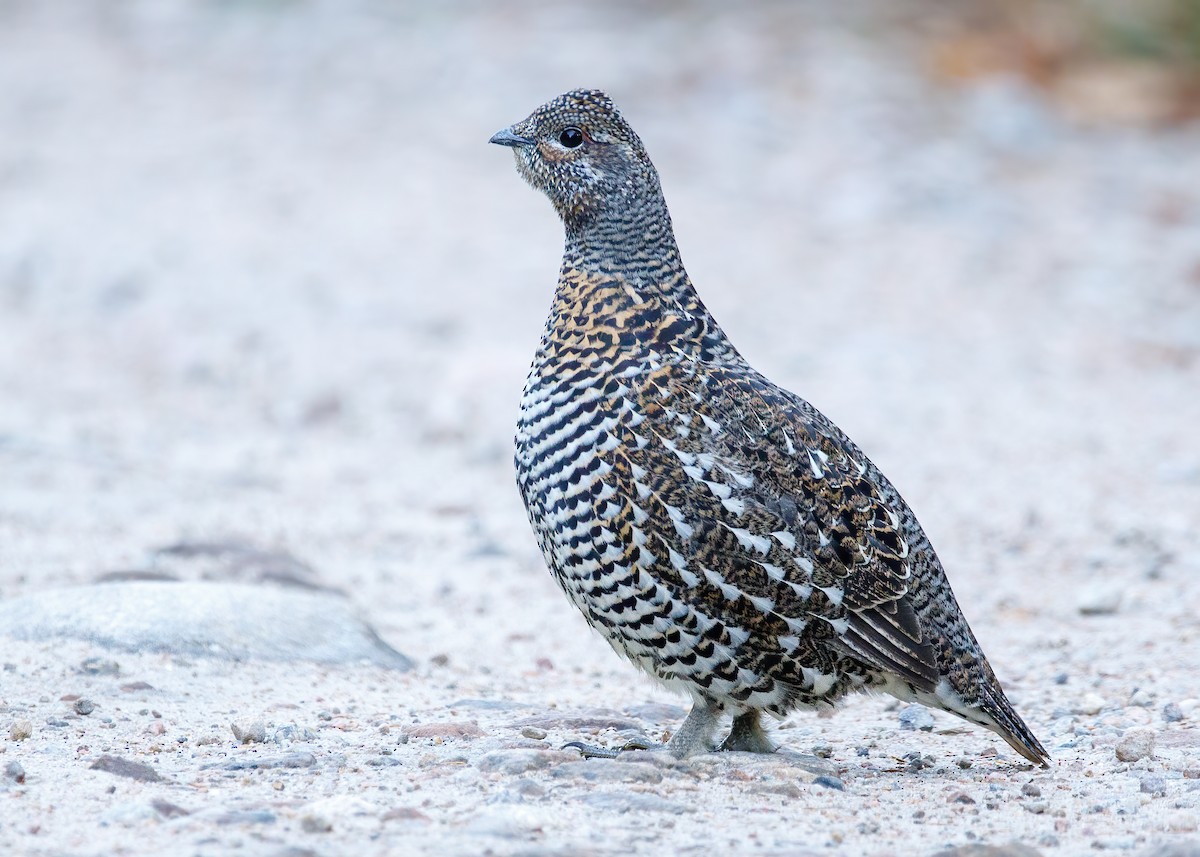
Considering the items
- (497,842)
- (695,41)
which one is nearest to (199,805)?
(497,842)

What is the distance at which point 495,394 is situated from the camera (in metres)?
9.89

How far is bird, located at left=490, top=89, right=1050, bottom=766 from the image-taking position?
493 cm

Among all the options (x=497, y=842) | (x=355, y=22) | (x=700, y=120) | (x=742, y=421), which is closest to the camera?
(x=497, y=842)

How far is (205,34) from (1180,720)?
15.2 metres

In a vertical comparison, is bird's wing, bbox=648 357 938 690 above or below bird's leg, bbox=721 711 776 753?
above

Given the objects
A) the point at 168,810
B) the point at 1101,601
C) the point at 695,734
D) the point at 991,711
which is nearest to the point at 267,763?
the point at 168,810

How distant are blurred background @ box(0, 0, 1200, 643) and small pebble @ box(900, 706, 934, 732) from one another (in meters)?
1.27

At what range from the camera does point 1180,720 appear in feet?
18.8

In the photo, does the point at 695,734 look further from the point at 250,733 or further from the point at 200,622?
the point at 200,622

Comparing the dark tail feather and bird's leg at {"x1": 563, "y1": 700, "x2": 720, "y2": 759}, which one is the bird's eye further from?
the dark tail feather

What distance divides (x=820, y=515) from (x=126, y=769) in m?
2.09

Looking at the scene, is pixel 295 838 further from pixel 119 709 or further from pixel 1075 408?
pixel 1075 408

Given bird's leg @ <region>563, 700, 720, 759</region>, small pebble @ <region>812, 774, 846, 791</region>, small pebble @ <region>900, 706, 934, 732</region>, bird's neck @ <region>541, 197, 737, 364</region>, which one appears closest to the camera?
small pebble @ <region>812, 774, 846, 791</region>

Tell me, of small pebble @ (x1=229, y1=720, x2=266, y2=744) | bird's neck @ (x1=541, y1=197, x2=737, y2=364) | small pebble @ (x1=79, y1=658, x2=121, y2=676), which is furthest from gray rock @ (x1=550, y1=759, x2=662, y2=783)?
small pebble @ (x1=79, y1=658, x2=121, y2=676)
